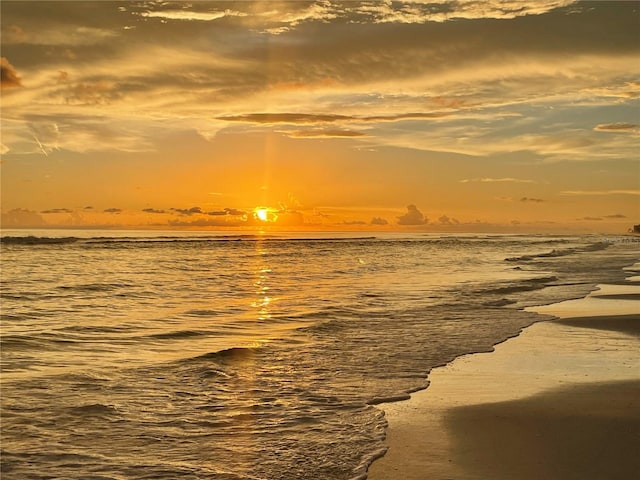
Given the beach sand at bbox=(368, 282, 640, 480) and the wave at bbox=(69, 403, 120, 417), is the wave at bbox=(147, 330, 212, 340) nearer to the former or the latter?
the wave at bbox=(69, 403, 120, 417)

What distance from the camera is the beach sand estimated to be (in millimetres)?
7719

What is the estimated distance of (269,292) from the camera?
32.9 m

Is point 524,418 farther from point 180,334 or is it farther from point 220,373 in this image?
point 180,334

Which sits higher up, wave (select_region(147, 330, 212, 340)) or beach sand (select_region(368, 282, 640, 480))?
beach sand (select_region(368, 282, 640, 480))

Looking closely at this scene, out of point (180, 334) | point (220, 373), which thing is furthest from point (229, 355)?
point (180, 334)

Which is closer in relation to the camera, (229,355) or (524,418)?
(524,418)

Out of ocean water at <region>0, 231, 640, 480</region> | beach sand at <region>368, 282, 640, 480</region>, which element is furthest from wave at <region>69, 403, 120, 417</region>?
beach sand at <region>368, 282, 640, 480</region>

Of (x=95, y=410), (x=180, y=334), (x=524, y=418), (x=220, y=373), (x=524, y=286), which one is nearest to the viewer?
(x=524, y=418)

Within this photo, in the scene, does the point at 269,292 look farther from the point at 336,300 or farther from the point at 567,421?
→ the point at 567,421

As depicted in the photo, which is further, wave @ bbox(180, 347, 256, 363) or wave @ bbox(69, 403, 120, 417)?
wave @ bbox(180, 347, 256, 363)

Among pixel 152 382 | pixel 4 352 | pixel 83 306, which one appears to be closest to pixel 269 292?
pixel 83 306

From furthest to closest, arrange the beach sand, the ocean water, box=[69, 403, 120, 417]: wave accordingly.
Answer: box=[69, 403, 120, 417]: wave
the ocean water
the beach sand

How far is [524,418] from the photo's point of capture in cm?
973

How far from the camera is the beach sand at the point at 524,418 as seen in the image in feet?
25.3
